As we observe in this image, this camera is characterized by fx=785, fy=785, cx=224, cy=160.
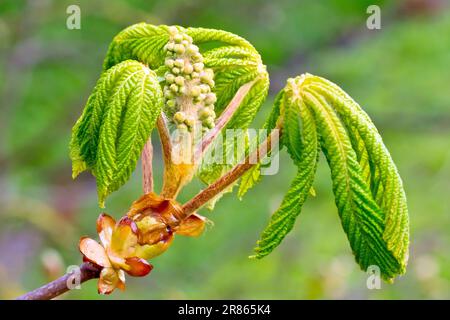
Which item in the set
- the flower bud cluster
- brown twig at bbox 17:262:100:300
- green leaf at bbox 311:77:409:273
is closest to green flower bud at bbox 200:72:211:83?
the flower bud cluster

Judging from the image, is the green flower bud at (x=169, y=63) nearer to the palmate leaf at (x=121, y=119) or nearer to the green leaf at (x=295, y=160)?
the palmate leaf at (x=121, y=119)

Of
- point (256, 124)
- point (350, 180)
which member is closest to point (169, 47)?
point (350, 180)

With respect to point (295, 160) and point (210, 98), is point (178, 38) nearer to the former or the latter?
point (210, 98)

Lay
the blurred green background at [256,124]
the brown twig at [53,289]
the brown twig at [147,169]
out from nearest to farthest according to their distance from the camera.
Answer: the brown twig at [53,289], the brown twig at [147,169], the blurred green background at [256,124]

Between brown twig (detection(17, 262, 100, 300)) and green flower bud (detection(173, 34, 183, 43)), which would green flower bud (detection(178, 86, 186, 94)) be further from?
brown twig (detection(17, 262, 100, 300))

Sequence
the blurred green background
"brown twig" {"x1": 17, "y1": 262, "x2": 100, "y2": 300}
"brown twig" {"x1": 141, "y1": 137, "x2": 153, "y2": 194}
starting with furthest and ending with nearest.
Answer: the blurred green background
"brown twig" {"x1": 141, "y1": 137, "x2": 153, "y2": 194}
"brown twig" {"x1": 17, "y1": 262, "x2": 100, "y2": 300}

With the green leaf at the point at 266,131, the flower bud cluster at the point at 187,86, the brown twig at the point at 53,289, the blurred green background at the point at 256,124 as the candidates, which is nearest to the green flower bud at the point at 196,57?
the flower bud cluster at the point at 187,86
